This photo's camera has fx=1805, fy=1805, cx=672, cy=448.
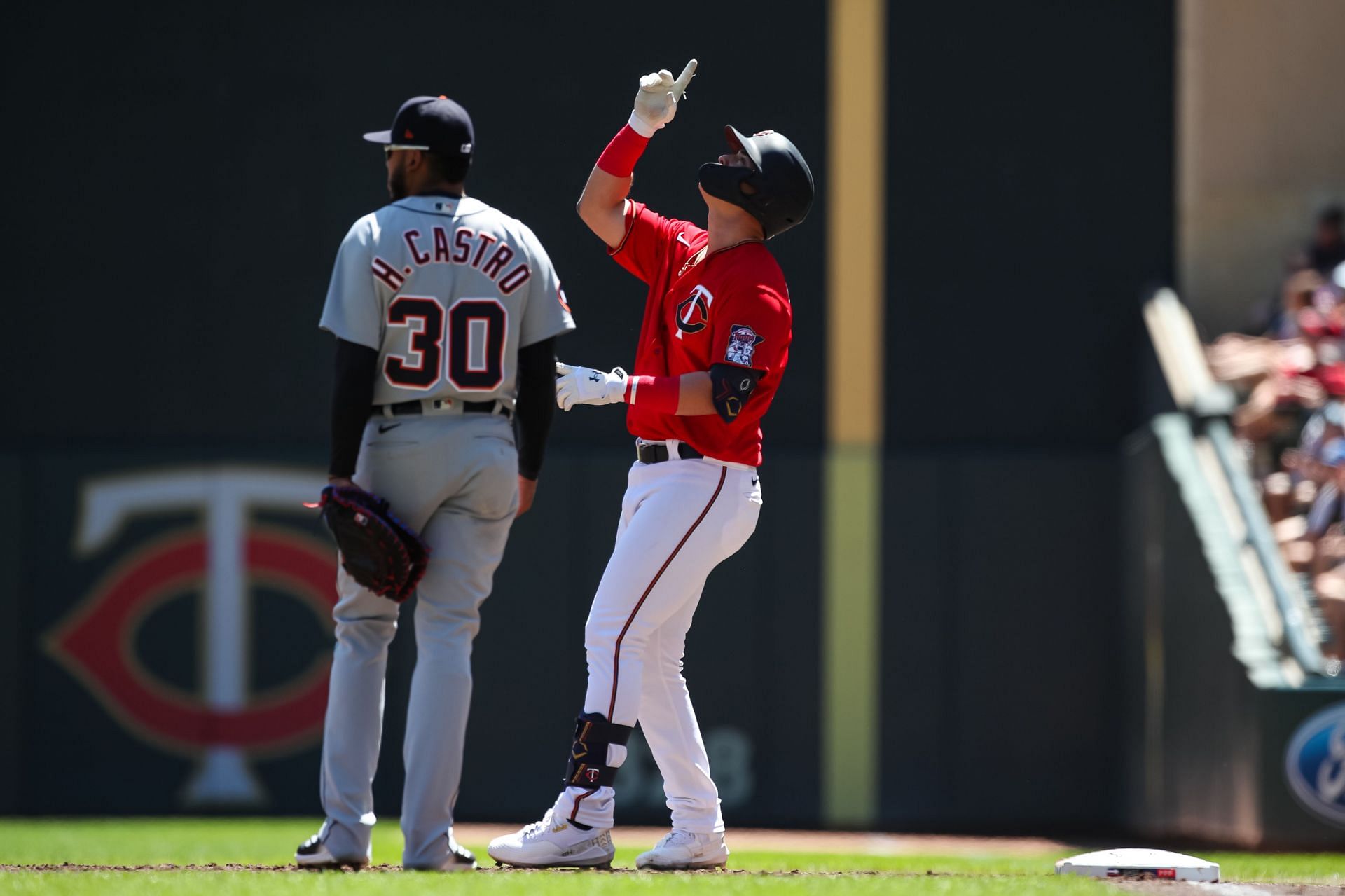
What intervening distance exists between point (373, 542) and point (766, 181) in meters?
1.45

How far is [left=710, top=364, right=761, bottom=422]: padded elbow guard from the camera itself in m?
4.64

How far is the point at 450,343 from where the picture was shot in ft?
14.9

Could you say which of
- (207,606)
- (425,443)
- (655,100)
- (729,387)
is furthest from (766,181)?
(207,606)

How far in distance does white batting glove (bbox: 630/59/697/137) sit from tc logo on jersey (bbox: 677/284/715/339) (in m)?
0.50

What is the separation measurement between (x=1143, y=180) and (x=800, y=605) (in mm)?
3574

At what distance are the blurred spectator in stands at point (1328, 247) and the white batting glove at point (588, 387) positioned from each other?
7760 mm

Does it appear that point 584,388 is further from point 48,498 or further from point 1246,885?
point 48,498

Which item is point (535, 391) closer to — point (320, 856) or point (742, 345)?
point (742, 345)

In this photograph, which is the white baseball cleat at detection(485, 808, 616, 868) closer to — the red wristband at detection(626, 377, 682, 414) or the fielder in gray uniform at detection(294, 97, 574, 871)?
the fielder in gray uniform at detection(294, 97, 574, 871)

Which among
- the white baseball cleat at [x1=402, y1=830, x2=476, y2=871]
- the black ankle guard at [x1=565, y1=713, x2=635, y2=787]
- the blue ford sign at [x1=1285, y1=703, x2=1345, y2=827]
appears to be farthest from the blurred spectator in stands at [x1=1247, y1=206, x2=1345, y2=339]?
the white baseball cleat at [x1=402, y1=830, x2=476, y2=871]

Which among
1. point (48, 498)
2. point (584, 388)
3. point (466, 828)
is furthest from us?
point (48, 498)

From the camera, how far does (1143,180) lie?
11.7 meters

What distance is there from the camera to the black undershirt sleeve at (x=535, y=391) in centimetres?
472

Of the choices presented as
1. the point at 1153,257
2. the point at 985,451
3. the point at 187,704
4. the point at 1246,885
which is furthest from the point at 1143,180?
the point at 1246,885
